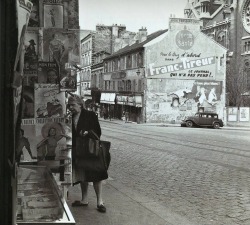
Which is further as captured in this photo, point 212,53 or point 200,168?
point 212,53

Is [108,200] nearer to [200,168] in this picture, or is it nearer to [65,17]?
[65,17]

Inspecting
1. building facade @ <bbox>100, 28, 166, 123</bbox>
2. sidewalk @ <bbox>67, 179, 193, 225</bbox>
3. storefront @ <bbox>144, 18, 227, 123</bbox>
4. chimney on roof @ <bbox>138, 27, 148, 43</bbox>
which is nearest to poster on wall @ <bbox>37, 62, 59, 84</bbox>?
sidewalk @ <bbox>67, 179, 193, 225</bbox>

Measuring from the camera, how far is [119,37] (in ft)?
195

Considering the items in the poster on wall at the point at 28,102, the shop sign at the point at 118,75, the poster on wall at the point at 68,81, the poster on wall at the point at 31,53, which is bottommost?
the poster on wall at the point at 28,102

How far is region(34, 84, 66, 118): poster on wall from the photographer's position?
12.4 ft

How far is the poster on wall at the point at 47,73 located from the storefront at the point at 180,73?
118ft

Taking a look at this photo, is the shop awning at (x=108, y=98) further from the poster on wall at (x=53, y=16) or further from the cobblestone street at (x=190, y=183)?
the poster on wall at (x=53, y=16)

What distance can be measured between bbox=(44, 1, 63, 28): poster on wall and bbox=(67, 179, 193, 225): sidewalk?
261 cm

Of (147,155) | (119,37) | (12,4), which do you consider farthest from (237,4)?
(12,4)

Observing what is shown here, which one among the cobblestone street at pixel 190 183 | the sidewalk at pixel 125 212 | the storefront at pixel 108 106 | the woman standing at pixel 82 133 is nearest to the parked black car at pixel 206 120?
Result: the storefront at pixel 108 106

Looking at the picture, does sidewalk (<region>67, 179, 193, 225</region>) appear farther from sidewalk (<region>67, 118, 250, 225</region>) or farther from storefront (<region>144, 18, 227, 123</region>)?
storefront (<region>144, 18, 227, 123</region>)

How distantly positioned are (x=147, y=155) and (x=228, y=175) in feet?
14.2

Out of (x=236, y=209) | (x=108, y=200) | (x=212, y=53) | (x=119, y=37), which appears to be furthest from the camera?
(x=119, y=37)

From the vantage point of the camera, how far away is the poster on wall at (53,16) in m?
3.69
